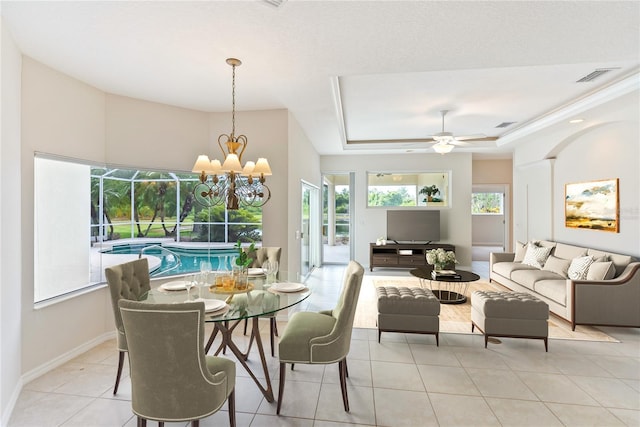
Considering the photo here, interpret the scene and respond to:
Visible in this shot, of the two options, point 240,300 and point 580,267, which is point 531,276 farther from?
point 240,300

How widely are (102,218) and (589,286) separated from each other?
5.79 m

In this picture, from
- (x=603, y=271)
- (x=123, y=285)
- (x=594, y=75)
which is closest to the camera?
(x=123, y=285)

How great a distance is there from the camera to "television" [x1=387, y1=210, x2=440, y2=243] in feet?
24.9

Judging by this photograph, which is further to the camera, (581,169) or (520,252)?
(520,252)

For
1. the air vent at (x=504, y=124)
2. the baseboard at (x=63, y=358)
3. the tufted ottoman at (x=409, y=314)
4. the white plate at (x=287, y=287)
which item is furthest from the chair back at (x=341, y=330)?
the air vent at (x=504, y=124)

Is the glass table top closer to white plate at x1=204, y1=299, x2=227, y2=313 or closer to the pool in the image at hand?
white plate at x1=204, y1=299, x2=227, y2=313

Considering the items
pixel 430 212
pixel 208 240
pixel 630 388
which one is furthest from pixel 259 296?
pixel 430 212

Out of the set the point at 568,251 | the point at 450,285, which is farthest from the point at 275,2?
the point at 568,251

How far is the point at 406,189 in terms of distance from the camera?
26.6 feet

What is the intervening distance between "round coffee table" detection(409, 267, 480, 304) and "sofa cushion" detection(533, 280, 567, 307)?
792 mm

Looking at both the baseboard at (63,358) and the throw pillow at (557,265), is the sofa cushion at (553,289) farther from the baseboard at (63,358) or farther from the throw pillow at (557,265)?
the baseboard at (63,358)

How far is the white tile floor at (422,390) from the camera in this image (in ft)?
6.95

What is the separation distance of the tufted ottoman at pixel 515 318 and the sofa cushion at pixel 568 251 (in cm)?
223

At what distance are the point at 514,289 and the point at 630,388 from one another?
266cm
